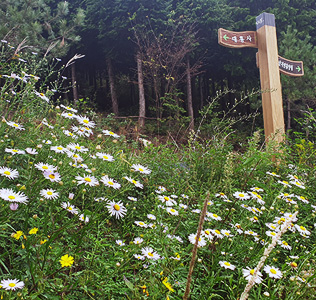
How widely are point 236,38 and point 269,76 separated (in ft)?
2.63

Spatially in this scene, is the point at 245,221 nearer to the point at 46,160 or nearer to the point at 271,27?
the point at 46,160

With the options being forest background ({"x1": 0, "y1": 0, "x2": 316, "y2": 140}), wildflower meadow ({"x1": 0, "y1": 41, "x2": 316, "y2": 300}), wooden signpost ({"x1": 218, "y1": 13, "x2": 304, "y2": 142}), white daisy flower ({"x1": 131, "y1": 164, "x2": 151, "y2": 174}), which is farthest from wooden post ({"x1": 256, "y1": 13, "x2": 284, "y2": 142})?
forest background ({"x1": 0, "y1": 0, "x2": 316, "y2": 140})

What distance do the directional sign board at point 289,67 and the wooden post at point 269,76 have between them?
47 cm

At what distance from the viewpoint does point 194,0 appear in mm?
10508

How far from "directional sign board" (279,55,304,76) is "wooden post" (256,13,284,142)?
1.53 ft

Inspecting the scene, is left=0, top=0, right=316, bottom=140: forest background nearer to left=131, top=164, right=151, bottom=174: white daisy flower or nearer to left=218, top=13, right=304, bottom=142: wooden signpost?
left=218, top=13, right=304, bottom=142: wooden signpost

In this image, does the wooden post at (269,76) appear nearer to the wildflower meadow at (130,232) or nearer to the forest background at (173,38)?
the wildflower meadow at (130,232)

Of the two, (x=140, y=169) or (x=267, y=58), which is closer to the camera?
(x=140, y=169)

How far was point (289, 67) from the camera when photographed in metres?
4.82

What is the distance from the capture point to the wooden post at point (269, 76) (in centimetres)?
396

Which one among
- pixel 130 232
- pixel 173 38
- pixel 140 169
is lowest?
pixel 130 232

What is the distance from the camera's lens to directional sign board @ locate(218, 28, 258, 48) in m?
4.14

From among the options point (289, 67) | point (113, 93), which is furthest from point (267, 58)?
point (113, 93)

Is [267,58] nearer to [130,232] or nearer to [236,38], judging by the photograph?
[236,38]
